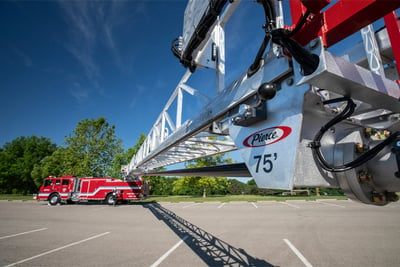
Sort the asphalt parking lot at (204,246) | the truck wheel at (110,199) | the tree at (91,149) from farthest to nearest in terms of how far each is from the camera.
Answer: the tree at (91,149)
the truck wheel at (110,199)
the asphalt parking lot at (204,246)

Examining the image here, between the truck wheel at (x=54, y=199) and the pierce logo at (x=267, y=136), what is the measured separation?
71.3ft

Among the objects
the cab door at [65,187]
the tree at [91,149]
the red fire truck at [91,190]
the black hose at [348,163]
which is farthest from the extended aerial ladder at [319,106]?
the tree at [91,149]

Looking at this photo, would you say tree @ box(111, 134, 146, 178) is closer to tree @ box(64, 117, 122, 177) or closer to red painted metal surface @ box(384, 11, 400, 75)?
tree @ box(64, 117, 122, 177)

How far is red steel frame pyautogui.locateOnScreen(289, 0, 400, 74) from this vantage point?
822 mm

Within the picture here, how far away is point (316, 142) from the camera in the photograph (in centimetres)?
101

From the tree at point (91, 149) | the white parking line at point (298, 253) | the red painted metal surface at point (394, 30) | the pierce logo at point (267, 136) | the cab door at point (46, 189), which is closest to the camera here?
the pierce logo at point (267, 136)

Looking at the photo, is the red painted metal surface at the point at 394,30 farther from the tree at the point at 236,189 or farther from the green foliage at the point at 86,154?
the tree at the point at 236,189

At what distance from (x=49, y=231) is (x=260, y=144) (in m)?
9.01

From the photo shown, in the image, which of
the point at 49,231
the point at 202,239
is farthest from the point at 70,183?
the point at 202,239

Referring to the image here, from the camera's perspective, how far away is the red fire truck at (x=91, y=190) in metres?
17.5

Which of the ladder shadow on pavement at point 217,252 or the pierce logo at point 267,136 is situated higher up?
the pierce logo at point 267,136

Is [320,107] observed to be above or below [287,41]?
below

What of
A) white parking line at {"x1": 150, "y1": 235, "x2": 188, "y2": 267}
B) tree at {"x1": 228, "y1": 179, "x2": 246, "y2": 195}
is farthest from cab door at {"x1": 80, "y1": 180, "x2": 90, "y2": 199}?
tree at {"x1": 228, "y1": 179, "x2": 246, "y2": 195}

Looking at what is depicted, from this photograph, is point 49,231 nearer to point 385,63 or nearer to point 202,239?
point 202,239
